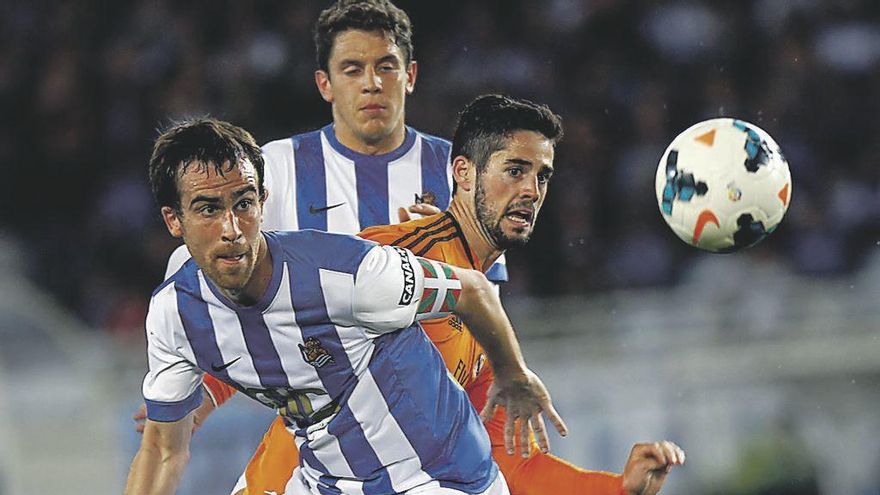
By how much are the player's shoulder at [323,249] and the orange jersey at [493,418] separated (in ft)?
1.32

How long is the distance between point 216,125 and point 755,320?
4725mm

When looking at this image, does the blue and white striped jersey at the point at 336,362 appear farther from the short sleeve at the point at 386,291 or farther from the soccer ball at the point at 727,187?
the soccer ball at the point at 727,187

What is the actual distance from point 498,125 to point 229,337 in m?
1.07

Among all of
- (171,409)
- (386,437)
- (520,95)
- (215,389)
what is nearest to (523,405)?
(386,437)

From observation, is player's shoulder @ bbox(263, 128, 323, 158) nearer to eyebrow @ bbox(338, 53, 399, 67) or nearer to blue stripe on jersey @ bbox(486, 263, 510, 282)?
eyebrow @ bbox(338, 53, 399, 67)

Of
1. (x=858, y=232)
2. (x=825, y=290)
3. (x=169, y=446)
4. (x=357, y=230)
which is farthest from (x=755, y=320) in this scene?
(x=169, y=446)

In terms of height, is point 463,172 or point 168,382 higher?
point 463,172

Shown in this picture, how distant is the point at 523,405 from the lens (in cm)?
361

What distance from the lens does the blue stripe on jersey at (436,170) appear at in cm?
462

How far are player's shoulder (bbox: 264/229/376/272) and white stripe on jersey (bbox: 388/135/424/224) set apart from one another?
1.16 metres

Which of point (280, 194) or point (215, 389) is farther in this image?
point (280, 194)

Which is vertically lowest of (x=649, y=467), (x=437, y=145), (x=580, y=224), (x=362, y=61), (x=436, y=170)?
(x=649, y=467)

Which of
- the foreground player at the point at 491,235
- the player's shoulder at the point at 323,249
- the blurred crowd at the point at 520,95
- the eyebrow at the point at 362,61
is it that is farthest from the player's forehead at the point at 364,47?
the blurred crowd at the point at 520,95

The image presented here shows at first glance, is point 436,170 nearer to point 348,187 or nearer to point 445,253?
point 348,187
